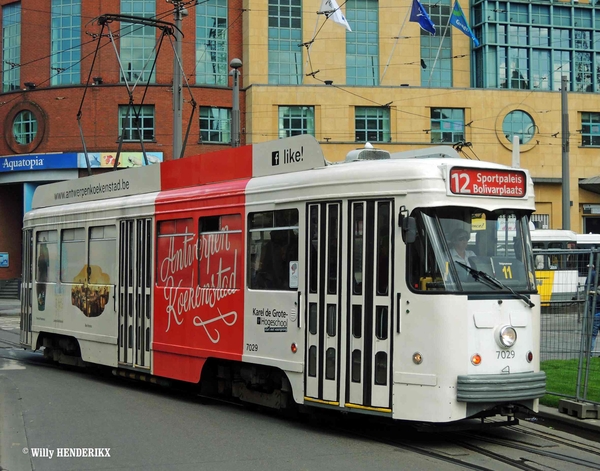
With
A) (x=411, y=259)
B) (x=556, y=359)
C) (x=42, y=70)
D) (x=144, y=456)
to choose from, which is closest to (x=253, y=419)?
(x=144, y=456)

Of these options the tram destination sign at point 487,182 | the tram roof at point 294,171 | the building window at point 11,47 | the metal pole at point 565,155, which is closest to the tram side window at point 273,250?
the tram roof at point 294,171

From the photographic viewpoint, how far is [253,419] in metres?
10.2

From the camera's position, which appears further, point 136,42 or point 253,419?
point 136,42

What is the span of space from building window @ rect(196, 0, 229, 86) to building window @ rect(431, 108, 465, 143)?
11.0m

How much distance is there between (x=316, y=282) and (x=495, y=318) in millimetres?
1903

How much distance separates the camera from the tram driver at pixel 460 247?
27.9 feet

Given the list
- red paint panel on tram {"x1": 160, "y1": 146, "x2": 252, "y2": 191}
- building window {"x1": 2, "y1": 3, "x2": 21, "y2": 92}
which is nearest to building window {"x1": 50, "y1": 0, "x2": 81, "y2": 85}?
building window {"x1": 2, "y1": 3, "x2": 21, "y2": 92}

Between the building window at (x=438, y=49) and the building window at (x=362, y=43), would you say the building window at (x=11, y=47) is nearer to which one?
the building window at (x=362, y=43)

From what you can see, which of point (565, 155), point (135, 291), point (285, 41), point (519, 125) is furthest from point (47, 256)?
point (519, 125)

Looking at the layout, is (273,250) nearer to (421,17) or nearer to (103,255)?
(103,255)

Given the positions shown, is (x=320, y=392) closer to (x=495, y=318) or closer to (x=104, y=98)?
(x=495, y=318)

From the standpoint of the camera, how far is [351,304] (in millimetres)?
8852

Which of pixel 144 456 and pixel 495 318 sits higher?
pixel 495 318

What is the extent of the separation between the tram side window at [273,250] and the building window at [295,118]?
34.2 meters
